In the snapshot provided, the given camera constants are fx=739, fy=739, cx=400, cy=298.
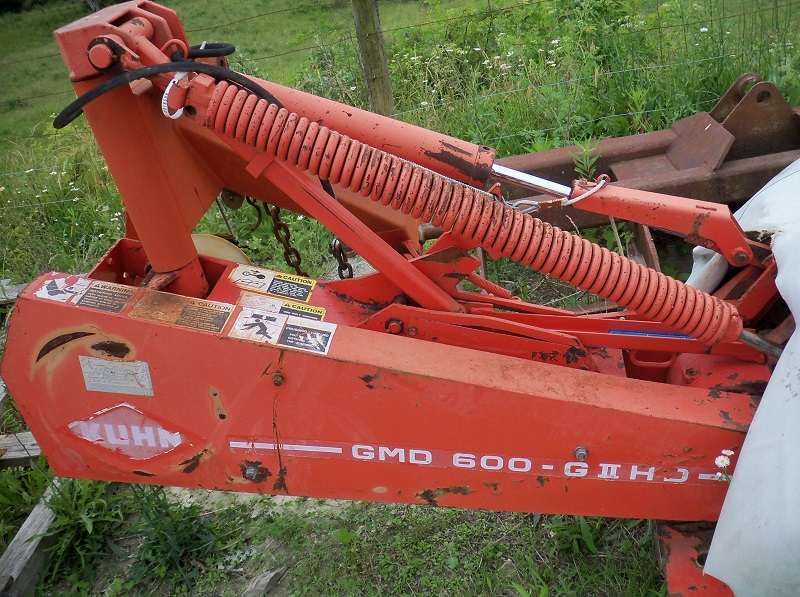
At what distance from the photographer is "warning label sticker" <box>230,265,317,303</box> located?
215 centimetres

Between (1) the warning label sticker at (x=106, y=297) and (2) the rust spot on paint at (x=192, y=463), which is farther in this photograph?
(2) the rust spot on paint at (x=192, y=463)

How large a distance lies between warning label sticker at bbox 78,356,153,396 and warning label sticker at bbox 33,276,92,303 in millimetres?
168

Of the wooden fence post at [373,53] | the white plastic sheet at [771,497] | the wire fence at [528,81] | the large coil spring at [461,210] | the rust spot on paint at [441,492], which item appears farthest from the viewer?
the wire fence at [528,81]

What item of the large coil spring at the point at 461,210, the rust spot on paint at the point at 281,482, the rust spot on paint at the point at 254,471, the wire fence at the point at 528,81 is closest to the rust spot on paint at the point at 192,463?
the rust spot on paint at the point at 254,471

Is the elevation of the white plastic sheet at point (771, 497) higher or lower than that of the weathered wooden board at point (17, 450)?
higher

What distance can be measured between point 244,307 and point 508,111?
343cm

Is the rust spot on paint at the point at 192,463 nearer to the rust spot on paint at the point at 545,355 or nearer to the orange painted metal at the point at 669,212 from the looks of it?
the rust spot on paint at the point at 545,355

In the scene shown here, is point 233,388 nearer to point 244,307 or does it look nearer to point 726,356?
point 244,307

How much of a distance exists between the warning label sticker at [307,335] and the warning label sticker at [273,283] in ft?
0.47

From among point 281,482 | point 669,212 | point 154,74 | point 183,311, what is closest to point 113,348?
point 183,311

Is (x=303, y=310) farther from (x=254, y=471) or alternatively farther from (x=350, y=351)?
(x=254, y=471)

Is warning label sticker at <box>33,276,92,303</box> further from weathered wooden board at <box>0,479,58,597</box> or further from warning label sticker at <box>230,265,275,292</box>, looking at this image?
weathered wooden board at <box>0,479,58,597</box>

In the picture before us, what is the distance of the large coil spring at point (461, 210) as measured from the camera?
1.87 m

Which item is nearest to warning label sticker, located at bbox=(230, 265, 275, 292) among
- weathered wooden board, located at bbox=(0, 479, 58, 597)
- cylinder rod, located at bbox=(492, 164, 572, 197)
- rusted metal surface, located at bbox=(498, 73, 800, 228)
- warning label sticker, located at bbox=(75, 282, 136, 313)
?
warning label sticker, located at bbox=(75, 282, 136, 313)
